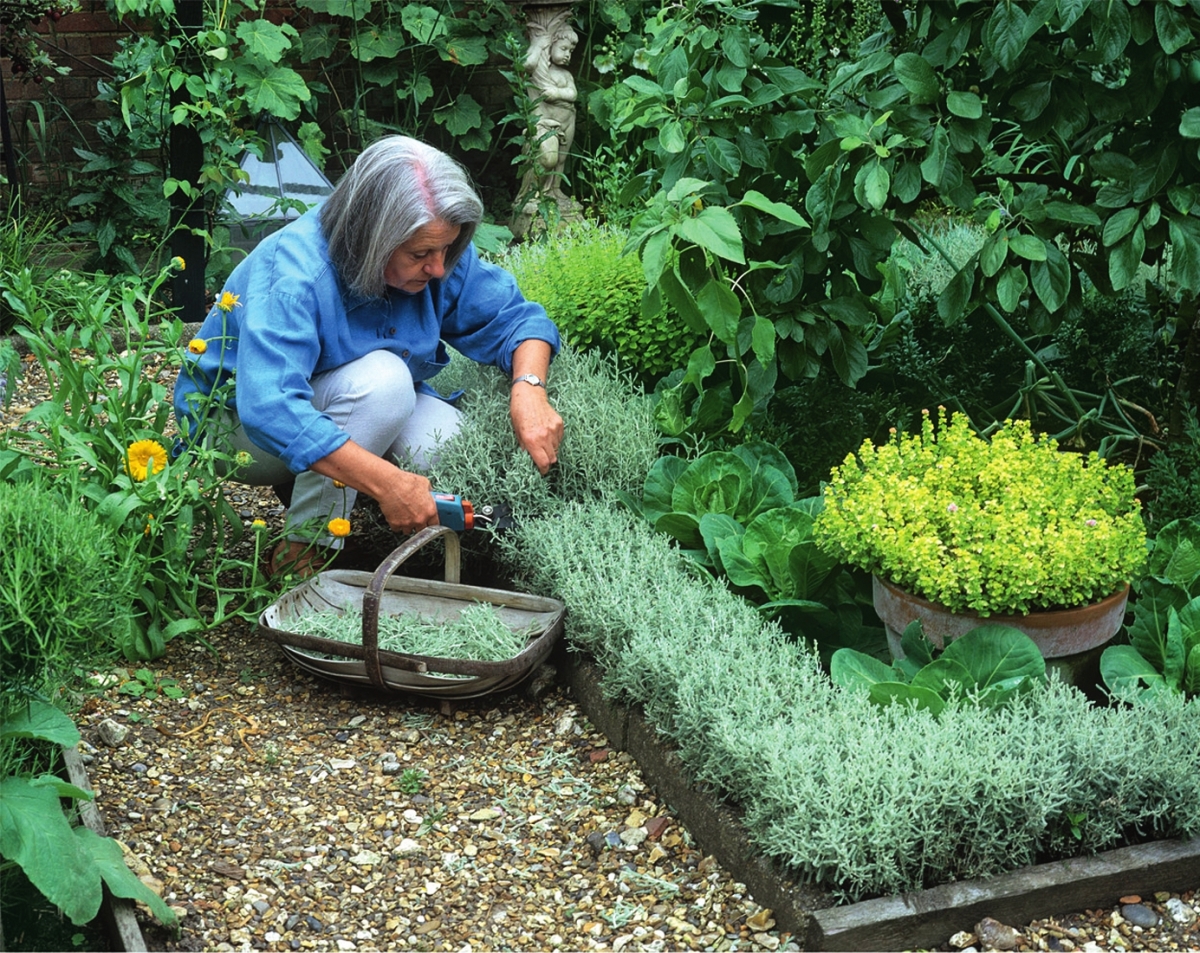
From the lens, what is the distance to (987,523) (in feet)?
7.57

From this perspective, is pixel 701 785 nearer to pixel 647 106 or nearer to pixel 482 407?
pixel 482 407

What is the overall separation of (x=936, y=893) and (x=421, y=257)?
1740 millimetres

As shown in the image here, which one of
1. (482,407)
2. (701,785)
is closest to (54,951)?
(701,785)

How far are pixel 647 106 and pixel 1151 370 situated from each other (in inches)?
65.6

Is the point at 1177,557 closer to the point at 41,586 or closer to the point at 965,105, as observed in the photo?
the point at 965,105

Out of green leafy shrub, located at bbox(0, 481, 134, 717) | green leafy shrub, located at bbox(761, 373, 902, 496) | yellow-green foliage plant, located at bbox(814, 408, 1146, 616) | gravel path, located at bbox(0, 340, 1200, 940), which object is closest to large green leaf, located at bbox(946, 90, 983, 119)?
yellow-green foliage plant, located at bbox(814, 408, 1146, 616)

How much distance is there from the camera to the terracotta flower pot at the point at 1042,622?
89.8 inches

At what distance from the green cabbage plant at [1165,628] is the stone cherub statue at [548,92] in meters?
3.90

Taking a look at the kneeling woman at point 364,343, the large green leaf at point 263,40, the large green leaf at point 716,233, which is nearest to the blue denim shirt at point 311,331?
the kneeling woman at point 364,343

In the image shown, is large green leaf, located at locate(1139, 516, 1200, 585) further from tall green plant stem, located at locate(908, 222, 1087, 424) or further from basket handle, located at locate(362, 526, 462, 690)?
basket handle, located at locate(362, 526, 462, 690)

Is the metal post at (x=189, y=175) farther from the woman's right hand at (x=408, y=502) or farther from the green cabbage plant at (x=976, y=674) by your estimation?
the green cabbage plant at (x=976, y=674)

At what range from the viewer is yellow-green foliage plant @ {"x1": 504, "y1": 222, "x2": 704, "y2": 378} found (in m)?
3.58

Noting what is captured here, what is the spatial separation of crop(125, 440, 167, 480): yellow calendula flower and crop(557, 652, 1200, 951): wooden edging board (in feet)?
4.48

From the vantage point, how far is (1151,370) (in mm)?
3455
